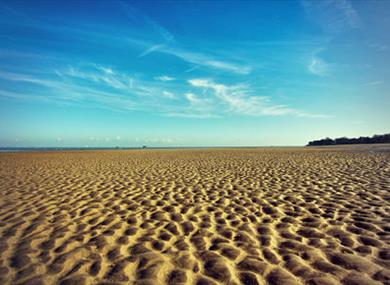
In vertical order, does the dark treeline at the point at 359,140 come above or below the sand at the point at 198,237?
above

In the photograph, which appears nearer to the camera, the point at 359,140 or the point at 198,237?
the point at 198,237

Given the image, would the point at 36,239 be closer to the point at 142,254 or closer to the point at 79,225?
the point at 79,225

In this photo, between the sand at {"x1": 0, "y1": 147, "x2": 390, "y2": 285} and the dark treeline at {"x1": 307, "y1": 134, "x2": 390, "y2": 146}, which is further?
the dark treeline at {"x1": 307, "y1": 134, "x2": 390, "y2": 146}

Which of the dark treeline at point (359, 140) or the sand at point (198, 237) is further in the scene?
the dark treeline at point (359, 140)

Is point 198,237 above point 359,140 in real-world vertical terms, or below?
below

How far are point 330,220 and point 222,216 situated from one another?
2.10 metres

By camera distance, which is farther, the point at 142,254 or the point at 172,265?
the point at 142,254

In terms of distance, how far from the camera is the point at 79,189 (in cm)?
727

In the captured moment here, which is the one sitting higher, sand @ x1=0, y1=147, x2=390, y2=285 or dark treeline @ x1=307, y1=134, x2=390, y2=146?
dark treeline @ x1=307, y1=134, x2=390, y2=146

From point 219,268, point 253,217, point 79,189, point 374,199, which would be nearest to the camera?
point 219,268

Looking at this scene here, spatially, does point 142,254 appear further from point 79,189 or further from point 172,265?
point 79,189

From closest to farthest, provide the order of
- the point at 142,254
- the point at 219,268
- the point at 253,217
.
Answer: the point at 219,268, the point at 142,254, the point at 253,217

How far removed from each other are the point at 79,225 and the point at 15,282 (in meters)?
1.67

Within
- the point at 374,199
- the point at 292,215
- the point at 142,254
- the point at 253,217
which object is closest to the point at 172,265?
the point at 142,254
